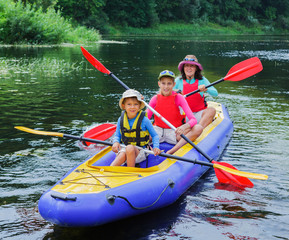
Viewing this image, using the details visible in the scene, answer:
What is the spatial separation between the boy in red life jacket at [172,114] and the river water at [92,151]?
1.90ft

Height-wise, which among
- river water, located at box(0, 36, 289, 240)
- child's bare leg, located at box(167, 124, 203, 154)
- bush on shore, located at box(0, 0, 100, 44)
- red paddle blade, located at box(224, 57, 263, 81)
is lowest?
river water, located at box(0, 36, 289, 240)

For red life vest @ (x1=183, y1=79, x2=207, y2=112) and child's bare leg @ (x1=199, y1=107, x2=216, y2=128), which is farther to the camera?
red life vest @ (x1=183, y1=79, x2=207, y2=112)

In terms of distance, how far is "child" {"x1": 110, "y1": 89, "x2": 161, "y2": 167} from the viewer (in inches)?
159

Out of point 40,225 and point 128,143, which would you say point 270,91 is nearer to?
point 128,143

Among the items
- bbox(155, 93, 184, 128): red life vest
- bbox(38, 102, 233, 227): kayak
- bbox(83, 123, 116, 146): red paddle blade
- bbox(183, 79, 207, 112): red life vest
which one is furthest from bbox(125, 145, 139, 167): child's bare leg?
bbox(183, 79, 207, 112): red life vest

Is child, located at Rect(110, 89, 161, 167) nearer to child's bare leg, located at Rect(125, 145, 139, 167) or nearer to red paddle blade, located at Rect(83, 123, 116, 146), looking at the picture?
child's bare leg, located at Rect(125, 145, 139, 167)

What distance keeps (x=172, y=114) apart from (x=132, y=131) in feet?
2.94

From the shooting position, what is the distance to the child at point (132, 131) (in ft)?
13.3

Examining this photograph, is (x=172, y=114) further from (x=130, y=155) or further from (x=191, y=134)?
(x=130, y=155)

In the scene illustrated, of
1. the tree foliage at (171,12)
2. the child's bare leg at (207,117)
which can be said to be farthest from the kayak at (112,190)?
the tree foliage at (171,12)

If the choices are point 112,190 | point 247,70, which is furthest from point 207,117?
point 112,190

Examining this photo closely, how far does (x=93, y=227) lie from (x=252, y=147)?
3.19 meters

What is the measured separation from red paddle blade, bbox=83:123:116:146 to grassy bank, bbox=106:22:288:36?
3382cm

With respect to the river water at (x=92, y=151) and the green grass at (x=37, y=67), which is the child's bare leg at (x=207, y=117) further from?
the green grass at (x=37, y=67)
